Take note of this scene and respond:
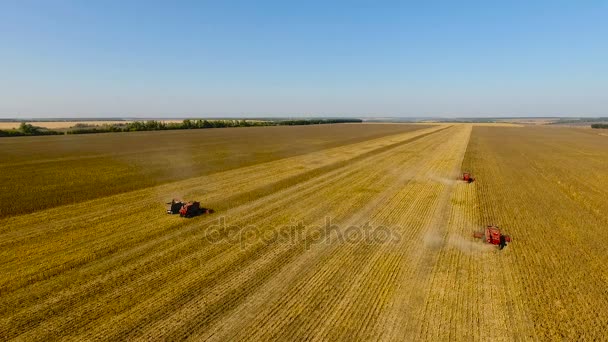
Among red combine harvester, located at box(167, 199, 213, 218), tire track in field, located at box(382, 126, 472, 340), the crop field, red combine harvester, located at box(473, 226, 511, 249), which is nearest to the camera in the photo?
tire track in field, located at box(382, 126, 472, 340)

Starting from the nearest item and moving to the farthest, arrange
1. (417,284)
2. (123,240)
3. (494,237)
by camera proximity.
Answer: (417,284)
(494,237)
(123,240)

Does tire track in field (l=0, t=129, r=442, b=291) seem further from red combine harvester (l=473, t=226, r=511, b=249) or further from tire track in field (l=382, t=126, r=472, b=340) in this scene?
red combine harvester (l=473, t=226, r=511, b=249)

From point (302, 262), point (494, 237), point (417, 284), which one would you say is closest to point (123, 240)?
point (302, 262)

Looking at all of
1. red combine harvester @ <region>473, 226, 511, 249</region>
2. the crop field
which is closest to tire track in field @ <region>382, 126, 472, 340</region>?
the crop field

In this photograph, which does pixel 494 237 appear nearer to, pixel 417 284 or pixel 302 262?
pixel 417 284

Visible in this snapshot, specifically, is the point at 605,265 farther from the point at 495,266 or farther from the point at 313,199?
the point at 313,199

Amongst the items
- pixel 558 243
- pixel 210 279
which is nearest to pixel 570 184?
pixel 558 243
